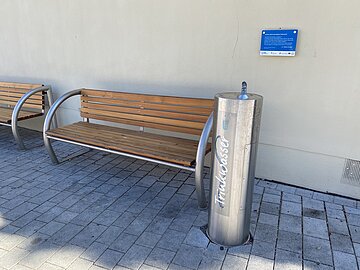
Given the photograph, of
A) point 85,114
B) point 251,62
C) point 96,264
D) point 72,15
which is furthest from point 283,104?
point 72,15

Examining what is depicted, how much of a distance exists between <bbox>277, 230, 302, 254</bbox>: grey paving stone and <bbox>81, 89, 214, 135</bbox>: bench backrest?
4.04ft

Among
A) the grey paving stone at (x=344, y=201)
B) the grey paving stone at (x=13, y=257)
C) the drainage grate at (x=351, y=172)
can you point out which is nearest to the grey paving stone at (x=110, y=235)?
the grey paving stone at (x=13, y=257)

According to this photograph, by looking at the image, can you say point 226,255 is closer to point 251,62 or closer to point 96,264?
point 96,264

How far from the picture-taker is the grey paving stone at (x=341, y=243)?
6.95 feet

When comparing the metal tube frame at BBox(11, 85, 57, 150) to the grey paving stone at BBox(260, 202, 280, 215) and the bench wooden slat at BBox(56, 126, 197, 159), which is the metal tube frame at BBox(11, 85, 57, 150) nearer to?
the bench wooden slat at BBox(56, 126, 197, 159)

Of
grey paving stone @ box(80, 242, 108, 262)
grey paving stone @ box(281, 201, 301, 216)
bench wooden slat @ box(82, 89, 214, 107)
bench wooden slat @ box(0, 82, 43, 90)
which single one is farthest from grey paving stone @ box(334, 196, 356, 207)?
Result: bench wooden slat @ box(0, 82, 43, 90)

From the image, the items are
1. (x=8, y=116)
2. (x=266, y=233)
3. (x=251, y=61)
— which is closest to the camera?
(x=266, y=233)

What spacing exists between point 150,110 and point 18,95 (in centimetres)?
238

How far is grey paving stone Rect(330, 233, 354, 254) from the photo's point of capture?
2.12 metres

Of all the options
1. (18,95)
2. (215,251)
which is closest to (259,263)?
(215,251)

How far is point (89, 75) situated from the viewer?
4.00m

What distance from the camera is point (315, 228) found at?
236 cm

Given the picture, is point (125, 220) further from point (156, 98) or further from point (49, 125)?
point (49, 125)

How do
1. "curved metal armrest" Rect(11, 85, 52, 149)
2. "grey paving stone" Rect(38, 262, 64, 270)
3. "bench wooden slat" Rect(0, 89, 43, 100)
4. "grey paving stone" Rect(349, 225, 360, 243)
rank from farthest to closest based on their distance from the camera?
"bench wooden slat" Rect(0, 89, 43, 100)
"curved metal armrest" Rect(11, 85, 52, 149)
"grey paving stone" Rect(349, 225, 360, 243)
"grey paving stone" Rect(38, 262, 64, 270)
